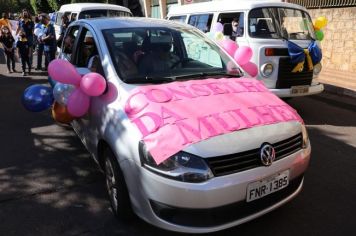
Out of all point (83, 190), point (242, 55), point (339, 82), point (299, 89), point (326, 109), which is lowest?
point (326, 109)

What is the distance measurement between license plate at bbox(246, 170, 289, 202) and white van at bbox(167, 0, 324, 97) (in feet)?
12.5

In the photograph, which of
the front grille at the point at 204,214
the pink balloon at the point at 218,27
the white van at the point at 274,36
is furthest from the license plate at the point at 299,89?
the front grille at the point at 204,214

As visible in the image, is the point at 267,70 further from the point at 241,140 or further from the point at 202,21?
the point at 241,140

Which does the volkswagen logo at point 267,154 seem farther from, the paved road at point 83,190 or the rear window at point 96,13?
the rear window at point 96,13

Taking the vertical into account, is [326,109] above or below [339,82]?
below

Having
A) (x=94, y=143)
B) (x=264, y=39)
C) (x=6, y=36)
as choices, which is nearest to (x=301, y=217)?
(x=94, y=143)

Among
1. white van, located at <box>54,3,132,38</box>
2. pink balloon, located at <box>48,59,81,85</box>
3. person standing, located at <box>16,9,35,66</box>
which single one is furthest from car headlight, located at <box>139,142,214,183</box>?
white van, located at <box>54,3,132,38</box>

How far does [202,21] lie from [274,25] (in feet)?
6.19

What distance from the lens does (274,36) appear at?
7055 millimetres

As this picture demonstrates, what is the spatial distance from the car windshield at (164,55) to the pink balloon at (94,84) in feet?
0.62

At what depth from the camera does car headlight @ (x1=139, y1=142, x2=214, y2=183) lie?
279 cm

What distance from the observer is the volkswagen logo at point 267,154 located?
298 centimetres

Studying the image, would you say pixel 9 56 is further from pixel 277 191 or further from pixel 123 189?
pixel 277 191

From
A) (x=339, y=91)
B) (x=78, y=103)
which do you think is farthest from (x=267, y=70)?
(x=78, y=103)
